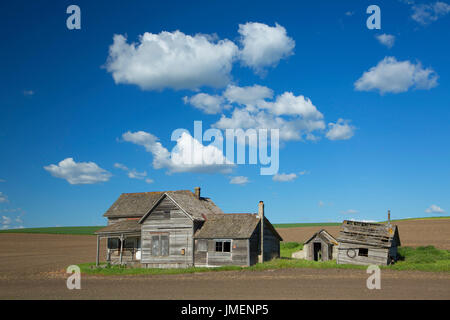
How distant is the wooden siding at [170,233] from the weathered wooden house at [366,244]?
12.5 meters

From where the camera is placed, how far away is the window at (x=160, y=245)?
34.7 m

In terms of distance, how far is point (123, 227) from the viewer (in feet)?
119

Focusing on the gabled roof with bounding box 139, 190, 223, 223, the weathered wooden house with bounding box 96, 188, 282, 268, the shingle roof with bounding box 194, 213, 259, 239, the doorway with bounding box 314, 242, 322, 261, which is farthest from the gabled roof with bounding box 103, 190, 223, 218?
the doorway with bounding box 314, 242, 322, 261

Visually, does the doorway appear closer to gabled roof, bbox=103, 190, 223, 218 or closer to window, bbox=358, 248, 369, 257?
window, bbox=358, 248, 369, 257

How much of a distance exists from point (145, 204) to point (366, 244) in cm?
1992

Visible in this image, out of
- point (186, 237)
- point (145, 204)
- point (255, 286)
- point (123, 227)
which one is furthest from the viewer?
point (145, 204)

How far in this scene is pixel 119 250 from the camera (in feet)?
124

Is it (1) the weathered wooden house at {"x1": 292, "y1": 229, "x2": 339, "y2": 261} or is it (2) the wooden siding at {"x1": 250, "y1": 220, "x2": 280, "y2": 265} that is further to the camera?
(1) the weathered wooden house at {"x1": 292, "y1": 229, "x2": 339, "y2": 261}

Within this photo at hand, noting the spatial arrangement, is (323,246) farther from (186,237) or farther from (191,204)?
(186,237)

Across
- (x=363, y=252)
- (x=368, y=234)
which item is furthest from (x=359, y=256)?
(x=368, y=234)

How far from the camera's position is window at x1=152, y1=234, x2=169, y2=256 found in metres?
34.7

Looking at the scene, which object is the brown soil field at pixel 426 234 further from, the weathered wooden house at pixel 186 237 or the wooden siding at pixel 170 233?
the wooden siding at pixel 170 233

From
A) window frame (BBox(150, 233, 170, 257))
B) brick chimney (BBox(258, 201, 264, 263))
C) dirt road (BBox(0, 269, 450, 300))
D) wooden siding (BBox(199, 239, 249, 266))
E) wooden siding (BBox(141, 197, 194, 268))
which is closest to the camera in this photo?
dirt road (BBox(0, 269, 450, 300))
